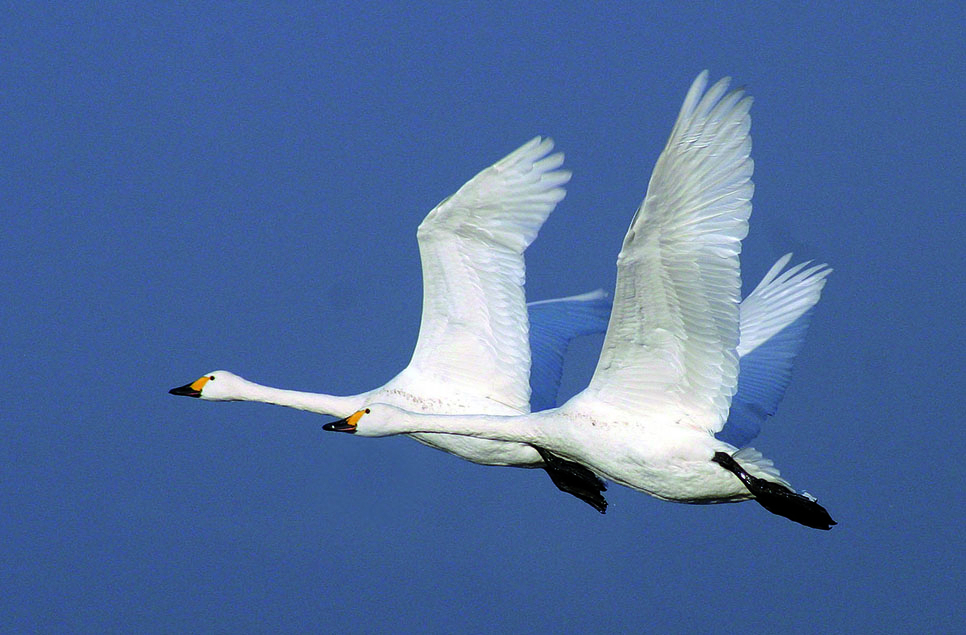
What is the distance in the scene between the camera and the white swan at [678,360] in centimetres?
1271

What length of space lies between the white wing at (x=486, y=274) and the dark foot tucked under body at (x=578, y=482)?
142cm

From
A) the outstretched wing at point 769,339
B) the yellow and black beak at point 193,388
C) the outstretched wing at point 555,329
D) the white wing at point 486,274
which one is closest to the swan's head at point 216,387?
the yellow and black beak at point 193,388

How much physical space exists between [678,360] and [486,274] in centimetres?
344

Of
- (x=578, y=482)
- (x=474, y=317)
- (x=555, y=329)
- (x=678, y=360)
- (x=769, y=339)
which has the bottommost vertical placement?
(x=578, y=482)

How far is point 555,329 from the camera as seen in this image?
65.2 feet

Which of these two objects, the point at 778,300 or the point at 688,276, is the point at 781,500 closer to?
the point at 688,276

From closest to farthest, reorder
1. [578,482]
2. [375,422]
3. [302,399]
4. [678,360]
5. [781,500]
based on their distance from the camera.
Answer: [781,500]
[678,360]
[375,422]
[578,482]
[302,399]

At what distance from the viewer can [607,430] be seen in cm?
1471

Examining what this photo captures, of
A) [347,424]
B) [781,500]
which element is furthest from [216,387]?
[781,500]

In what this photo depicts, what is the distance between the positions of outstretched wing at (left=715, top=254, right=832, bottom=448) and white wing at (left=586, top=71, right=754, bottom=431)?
2.62 metres

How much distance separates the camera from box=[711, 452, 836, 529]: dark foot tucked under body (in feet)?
46.1

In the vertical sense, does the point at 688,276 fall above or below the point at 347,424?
above

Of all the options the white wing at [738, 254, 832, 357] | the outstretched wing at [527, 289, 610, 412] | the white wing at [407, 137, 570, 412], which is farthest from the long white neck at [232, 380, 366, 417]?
the white wing at [738, 254, 832, 357]

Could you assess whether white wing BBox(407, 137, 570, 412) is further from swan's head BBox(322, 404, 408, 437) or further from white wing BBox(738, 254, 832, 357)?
white wing BBox(738, 254, 832, 357)
